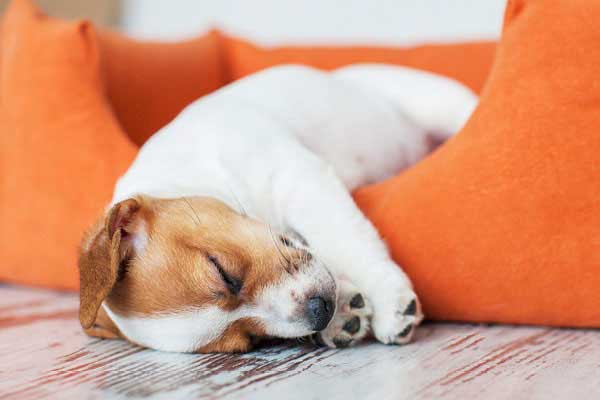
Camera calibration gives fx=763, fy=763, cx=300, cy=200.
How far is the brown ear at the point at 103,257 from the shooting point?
1.59m

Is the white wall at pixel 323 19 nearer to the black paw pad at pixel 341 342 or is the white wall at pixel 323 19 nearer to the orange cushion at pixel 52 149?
the orange cushion at pixel 52 149

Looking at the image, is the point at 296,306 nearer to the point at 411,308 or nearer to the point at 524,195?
the point at 411,308

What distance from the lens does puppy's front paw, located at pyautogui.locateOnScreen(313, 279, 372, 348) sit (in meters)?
1.72

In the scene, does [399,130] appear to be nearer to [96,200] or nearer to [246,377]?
[96,200]

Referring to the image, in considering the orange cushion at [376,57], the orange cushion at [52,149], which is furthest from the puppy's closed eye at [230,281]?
the orange cushion at [376,57]

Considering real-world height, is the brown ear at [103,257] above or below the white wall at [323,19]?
below

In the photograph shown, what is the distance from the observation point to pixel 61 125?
238 cm

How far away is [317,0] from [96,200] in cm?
229

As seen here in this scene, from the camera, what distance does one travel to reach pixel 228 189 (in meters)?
1.94

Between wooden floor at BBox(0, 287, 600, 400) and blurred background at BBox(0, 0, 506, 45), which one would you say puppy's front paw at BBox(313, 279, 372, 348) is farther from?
blurred background at BBox(0, 0, 506, 45)

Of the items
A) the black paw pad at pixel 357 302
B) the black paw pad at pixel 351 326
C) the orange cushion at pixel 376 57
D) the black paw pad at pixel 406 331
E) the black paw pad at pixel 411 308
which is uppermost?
the orange cushion at pixel 376 57

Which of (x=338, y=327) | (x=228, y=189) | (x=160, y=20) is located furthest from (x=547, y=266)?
(x=160, y=20)

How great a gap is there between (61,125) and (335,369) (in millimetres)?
1292

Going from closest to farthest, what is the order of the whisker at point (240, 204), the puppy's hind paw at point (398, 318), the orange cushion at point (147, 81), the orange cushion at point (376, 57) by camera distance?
the puppy's hind paw at point (398, 318) → the whisker at point (240, 204) → the orange cushion at point (147, 81) → the orange cushion at point (376, 57)
